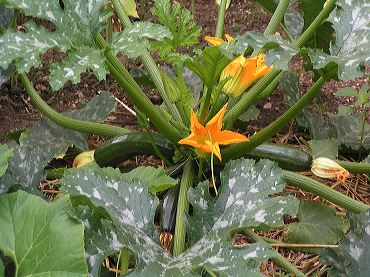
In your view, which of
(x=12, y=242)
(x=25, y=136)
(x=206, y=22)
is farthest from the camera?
(x=206, y=22)

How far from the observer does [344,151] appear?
2.42 metres

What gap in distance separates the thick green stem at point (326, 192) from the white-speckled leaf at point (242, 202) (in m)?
0.33

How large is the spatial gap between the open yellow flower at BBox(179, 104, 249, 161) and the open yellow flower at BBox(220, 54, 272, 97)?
0.13m

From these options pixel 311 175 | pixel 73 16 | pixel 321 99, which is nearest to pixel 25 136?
pixel 73 16

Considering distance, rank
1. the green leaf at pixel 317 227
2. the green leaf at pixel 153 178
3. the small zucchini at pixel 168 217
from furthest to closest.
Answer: the green leaf at pixel 317 227 < the small zucchini at pixel 168 217 < the green leaf at pixel 153 178

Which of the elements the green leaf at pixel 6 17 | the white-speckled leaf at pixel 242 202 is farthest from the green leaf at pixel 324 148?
the green leaf at pixel 6 17

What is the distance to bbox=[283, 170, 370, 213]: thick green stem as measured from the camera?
190 centimetres

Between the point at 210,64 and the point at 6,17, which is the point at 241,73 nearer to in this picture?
the point at 210,64

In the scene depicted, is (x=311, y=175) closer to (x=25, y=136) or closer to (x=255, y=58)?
(x=255, y=58)

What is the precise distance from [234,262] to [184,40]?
2.03 feet

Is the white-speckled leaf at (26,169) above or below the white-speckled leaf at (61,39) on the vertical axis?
below

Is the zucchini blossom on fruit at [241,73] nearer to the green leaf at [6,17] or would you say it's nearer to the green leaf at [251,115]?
the green leaf at [251,115]

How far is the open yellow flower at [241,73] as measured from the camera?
193 cm

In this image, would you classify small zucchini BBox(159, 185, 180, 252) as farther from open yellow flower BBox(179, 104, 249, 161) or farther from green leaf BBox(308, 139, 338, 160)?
green leaf BBox(308, 139, 338, 160)
